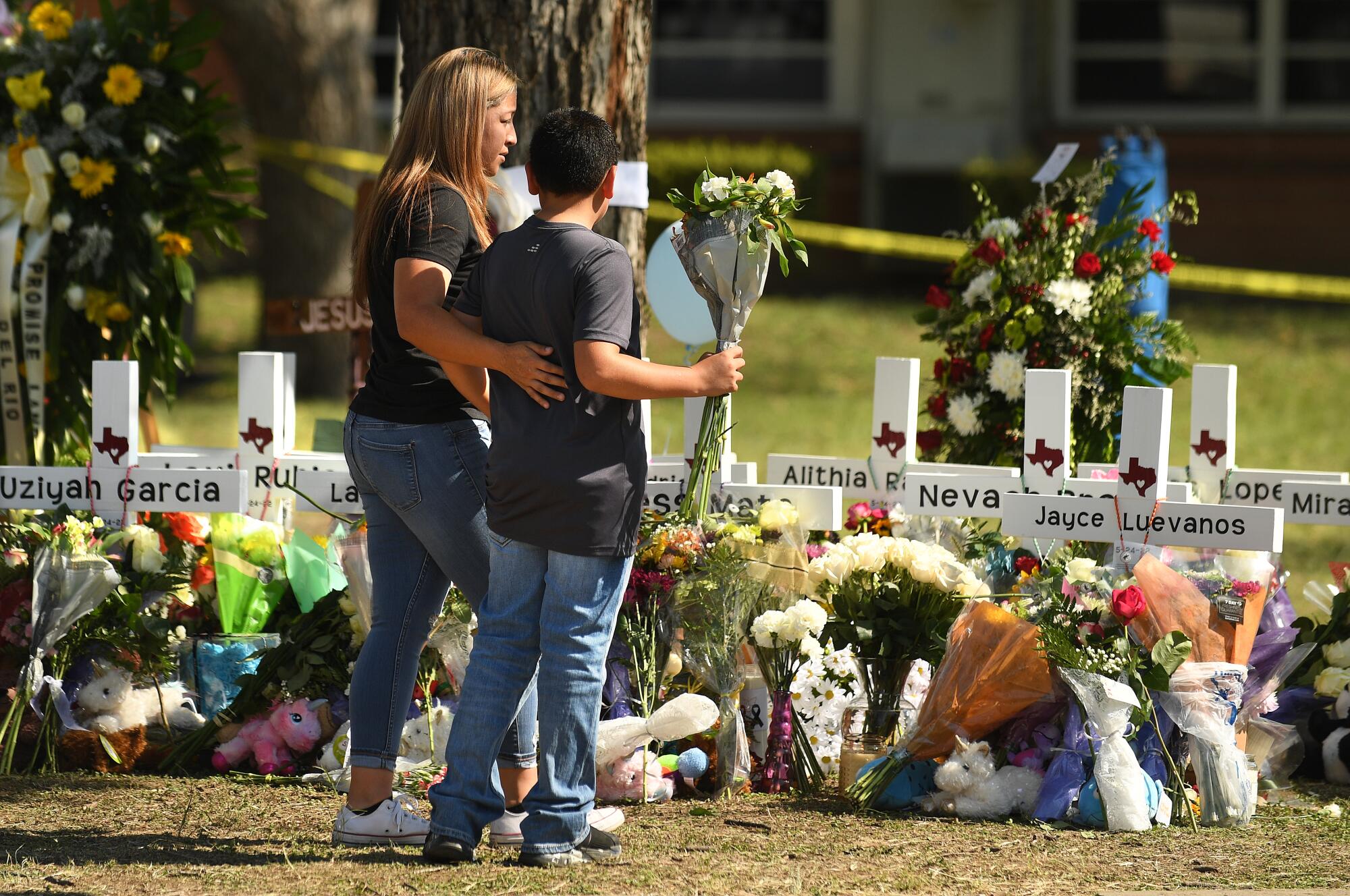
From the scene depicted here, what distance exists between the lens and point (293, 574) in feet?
13.9

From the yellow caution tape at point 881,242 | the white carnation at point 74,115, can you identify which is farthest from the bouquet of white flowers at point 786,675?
the yellow caution tape at point 881,242

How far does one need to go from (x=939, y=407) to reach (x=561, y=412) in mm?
2324

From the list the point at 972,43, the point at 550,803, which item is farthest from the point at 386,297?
Result: the point at 972,43

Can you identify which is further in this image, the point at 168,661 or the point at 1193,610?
the point at 168,661

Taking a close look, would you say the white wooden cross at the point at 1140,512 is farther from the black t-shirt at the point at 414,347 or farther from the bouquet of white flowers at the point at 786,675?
the black t-shirt at the point at 414,347

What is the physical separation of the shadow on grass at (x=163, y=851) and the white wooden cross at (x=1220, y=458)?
2.58m

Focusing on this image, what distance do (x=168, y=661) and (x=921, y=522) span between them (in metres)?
2.11

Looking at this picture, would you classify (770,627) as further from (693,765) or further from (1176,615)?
(1176,615)

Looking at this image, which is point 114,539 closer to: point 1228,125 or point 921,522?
point 921,522

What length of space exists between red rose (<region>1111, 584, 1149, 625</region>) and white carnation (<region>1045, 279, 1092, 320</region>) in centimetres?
133

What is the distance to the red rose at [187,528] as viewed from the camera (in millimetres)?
4402

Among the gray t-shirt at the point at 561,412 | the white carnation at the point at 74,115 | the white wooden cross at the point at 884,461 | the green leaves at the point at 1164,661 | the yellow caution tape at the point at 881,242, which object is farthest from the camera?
the yellow caution tape at the point at 881,242

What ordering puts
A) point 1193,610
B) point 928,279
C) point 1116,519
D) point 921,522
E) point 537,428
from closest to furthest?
1. point 537,428
2. point 1193,610
3. point 1116,519
4. point 921,522
5. point 928,279

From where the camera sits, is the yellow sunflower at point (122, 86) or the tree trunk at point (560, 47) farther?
the yellow sunflower at point (122, 86)
